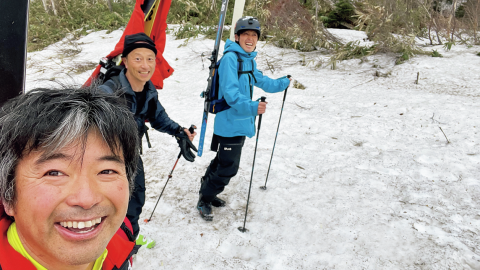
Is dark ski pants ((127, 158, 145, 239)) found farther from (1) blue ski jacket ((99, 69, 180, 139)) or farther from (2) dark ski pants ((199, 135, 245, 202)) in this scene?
(2) dark ski pants ((199, 135, 245, 202))

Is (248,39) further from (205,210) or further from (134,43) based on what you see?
(205,210)

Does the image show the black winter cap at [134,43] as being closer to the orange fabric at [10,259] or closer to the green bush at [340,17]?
the orange fabric at [10,259]

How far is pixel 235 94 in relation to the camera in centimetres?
296

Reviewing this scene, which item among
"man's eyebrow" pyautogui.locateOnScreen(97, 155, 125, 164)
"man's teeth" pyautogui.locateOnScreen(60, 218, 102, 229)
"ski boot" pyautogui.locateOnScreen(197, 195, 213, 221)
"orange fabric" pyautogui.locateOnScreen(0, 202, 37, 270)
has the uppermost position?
"man's eyebrow" pyautogui.locateOnScreen(97, 155, 125, 164)

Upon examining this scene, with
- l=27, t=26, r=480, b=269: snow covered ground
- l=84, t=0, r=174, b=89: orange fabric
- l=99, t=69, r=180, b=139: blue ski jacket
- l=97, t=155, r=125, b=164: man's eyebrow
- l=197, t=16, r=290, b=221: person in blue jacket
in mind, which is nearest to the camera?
l=97, t=155, r=125, b=164: man's eyebrow

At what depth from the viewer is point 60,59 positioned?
10.8m

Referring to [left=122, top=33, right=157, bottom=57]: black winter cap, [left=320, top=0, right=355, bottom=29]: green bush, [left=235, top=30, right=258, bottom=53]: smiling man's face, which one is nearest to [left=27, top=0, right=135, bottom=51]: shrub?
[left=320, top=0, right=355, bottom=29]: green bush

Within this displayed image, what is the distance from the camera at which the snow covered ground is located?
2869mm

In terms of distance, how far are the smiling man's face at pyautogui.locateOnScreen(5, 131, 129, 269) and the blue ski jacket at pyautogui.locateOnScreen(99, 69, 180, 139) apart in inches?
52.8

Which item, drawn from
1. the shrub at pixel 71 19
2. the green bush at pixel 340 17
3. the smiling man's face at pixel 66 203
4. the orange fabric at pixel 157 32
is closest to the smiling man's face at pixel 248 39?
the orange fabric at pixel 157 32

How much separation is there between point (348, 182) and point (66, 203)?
3834 mm

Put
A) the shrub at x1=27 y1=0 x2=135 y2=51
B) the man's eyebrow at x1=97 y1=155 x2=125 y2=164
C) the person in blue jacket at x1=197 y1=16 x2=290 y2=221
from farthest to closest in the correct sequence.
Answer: the shrub at x1=27 y1=0 x2=135 y2=51 < the person in blue jacket at x1=197 y1=16 x2=290 y2=221 < the man's eyebrow at x1=97 y1=155 x2=125 y2=164

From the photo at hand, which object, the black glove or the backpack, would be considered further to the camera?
the backpack

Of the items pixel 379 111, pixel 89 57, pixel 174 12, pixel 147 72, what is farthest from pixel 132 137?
pixel 174 12
